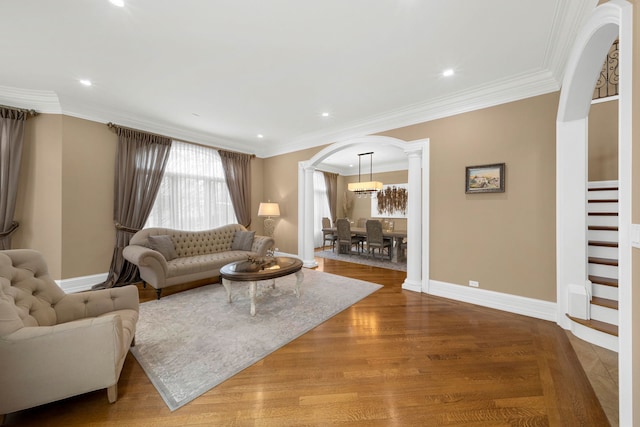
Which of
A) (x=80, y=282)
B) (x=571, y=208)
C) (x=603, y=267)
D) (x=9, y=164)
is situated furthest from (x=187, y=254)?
(x=603, y=267)

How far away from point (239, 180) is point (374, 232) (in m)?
3.55

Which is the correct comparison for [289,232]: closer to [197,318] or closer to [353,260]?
[353,260]

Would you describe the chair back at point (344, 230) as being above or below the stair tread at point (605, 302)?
above

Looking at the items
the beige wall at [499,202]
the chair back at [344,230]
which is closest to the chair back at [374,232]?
the chair back at [344,230]

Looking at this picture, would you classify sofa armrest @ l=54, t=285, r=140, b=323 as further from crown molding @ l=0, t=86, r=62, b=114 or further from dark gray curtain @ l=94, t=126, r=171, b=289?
crown molding @ l=0, t=86, r=62, b=114

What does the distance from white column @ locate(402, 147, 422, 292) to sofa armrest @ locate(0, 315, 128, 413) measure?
3.65 metres

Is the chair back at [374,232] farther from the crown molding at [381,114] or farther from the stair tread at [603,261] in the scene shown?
the stair tread at [603,261]

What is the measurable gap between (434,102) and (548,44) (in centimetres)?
131

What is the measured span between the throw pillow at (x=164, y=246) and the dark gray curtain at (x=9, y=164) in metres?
1.71

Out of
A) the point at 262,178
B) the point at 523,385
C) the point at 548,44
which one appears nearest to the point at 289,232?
the point at 262,178

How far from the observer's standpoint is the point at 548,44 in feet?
7.72

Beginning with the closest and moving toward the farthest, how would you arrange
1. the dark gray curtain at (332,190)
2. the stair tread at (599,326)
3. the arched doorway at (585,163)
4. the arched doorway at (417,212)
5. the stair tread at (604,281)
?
the arched doorway at (585,163)
the stair tread at (599,326)
the stair tread at (604,281)
the arched doorway at (417,212)
the dark gray curtain at (332,190)

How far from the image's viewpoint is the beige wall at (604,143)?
3.24 meters

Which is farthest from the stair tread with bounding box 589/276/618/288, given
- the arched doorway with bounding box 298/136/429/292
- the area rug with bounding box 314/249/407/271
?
the area rug with bounding box 314/249/407/271
